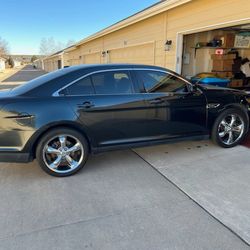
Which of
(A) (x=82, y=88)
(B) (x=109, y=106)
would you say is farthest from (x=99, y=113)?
(A) (x=82, y=88)

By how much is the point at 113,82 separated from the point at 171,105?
107 cm

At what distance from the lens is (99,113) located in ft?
12.4

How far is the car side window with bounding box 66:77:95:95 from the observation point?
3.65m

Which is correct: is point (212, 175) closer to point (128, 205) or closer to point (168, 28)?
point (128, 205)

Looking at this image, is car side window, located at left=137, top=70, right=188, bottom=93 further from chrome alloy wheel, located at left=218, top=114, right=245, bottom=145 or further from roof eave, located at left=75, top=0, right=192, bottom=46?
roof eave, located at left=75, top=0, right=192, bottom=46

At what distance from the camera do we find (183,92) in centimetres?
437

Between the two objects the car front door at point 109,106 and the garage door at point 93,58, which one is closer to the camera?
the car front door at point 109,106

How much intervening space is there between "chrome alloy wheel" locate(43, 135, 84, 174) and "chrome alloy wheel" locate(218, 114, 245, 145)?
270 cm

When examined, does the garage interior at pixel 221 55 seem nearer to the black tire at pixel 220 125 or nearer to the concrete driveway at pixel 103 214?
the black tire at pixel 220 125

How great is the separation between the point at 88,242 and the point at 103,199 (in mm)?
786

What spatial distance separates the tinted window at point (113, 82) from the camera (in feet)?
12.6

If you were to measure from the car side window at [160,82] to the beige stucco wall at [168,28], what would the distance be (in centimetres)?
242

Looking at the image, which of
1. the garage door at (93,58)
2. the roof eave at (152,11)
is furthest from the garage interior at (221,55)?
the garage door at (93,58)

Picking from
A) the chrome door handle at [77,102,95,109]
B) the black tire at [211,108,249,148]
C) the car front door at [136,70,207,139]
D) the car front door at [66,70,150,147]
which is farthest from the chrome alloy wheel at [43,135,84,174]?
the black tire at [211,108,249,148]
